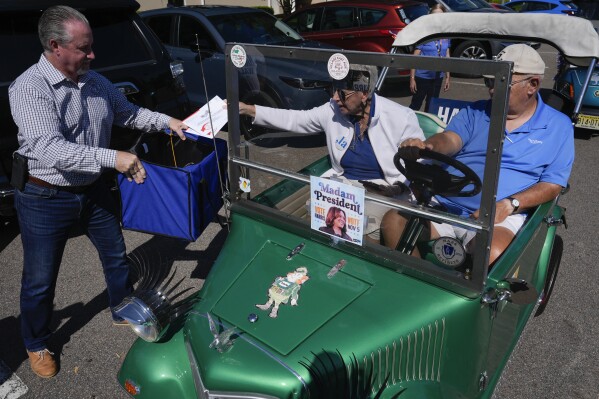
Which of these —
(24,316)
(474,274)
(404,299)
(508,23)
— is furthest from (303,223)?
(508,23)

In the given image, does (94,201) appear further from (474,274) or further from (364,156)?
(474,274)

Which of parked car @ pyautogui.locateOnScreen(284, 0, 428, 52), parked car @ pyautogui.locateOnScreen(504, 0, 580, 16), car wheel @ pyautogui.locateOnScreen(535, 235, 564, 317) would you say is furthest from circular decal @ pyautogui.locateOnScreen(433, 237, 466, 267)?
parked car @ pyautogui.locateOnScreen(504, 0, 580, 16)

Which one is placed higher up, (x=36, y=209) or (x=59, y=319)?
Answer: (x=36, y=209)

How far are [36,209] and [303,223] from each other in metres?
1.24

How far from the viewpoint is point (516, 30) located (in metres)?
3.08

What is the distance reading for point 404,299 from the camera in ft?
6.19

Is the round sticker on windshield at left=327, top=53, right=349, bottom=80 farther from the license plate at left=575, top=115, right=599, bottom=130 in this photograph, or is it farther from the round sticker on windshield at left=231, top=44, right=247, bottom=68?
the license plate at left=575, top=115, right=599, bottom=130

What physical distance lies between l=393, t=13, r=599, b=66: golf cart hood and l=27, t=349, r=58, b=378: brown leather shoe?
9.10 feet

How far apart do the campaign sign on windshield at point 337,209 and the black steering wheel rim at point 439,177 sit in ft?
0.75

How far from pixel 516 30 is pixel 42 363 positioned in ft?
10.5

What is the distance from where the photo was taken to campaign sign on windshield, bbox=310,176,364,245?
1.98 m

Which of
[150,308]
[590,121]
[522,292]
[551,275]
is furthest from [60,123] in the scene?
[590,121]

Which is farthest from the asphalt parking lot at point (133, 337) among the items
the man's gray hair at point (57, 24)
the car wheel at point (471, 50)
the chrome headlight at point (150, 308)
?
the car wheel at point (471, 50)

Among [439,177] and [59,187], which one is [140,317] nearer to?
[59,187]
